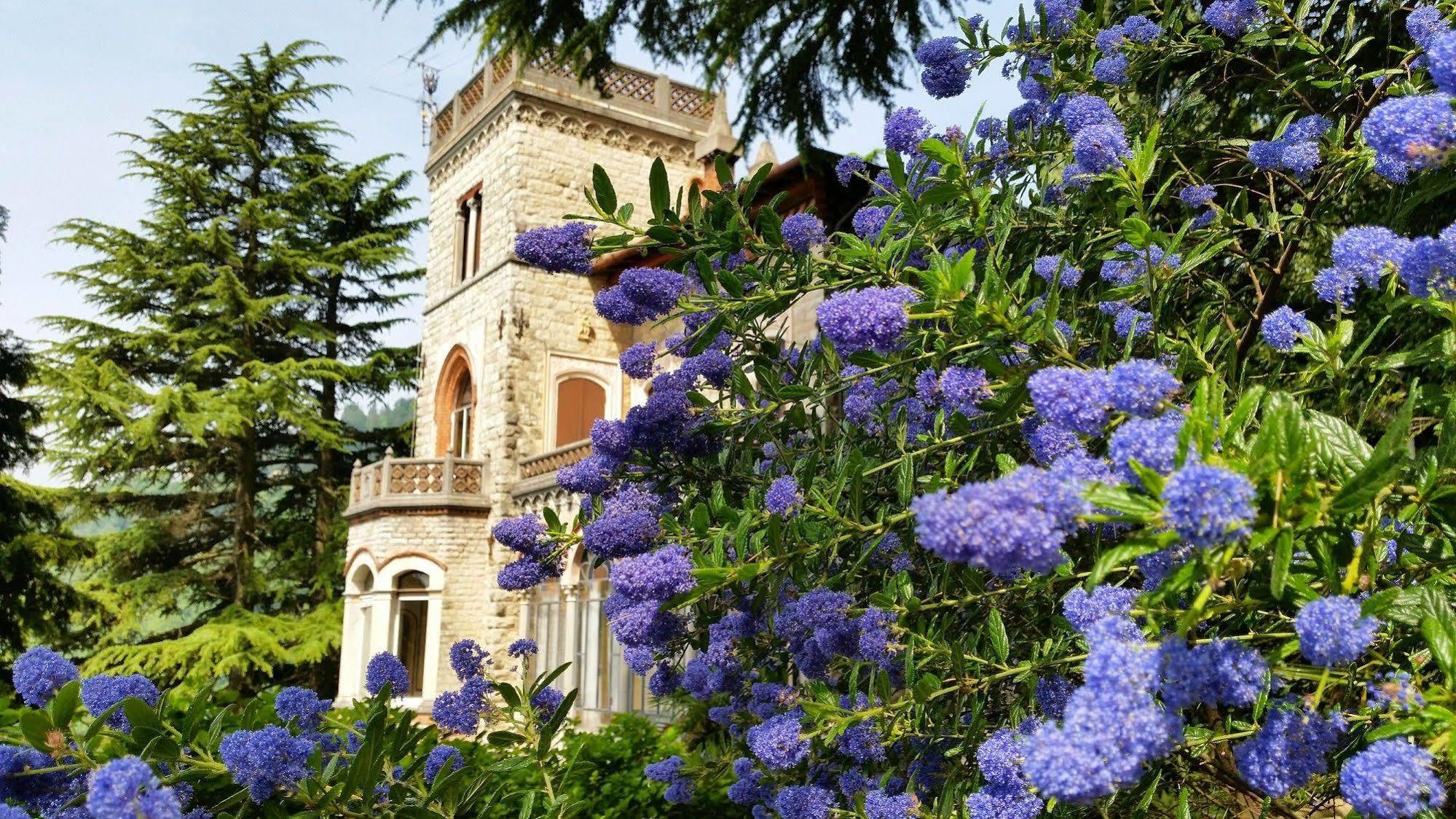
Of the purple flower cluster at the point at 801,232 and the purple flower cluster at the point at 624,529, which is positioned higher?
the purple flower cluster at the point at 801,232

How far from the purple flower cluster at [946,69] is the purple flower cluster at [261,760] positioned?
2591 mm

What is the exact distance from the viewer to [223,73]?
20250 millimetres

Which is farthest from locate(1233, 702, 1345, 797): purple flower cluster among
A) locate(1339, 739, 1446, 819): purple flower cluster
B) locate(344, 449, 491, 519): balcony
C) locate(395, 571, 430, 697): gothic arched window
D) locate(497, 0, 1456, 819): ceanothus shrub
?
locate(395, 571, 430, 697): gothic arched window

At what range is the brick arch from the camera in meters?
18.1

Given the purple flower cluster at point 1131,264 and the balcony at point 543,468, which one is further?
the balcony at point 543,468

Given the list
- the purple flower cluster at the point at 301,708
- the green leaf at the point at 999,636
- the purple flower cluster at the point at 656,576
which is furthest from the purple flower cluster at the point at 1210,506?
the purple flower cluster at the point at 301,708

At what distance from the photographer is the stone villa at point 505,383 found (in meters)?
15.8

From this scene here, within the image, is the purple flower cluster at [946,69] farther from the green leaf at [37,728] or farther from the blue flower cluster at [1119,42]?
the green leaf at [37,728]

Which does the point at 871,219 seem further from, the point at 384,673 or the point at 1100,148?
the point at 384,673

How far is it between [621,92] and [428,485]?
7097 mm

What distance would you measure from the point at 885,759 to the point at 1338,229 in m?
4.31

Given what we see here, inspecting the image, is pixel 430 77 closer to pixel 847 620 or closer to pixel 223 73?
pixel 223 73

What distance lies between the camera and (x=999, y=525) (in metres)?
1.19

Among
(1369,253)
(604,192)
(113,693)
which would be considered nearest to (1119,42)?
(1369,253)
